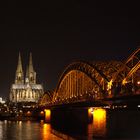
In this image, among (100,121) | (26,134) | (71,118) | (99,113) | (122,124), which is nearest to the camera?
(122,124)

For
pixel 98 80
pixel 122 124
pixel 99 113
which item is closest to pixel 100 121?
pixel 99 113

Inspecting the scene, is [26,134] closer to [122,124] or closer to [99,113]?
[99,113]

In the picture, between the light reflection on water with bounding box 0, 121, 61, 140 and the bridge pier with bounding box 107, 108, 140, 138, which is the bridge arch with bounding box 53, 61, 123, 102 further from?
the light reflection on water with bounding box 0, 121, 61, 140

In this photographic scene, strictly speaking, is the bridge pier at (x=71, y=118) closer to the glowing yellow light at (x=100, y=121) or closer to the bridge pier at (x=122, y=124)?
the glowing yellow light at (x=100, y=121)

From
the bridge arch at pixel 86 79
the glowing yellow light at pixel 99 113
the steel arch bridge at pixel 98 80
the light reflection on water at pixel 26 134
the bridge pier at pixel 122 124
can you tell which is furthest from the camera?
the bridge arch at pixel 86 79

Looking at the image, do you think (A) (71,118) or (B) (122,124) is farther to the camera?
(A) (71,118)

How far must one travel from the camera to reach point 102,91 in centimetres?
5831

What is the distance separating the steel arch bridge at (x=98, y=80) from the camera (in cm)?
4788

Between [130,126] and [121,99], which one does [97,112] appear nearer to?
[130,126]

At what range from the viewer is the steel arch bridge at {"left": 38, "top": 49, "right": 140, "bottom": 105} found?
47875 mm

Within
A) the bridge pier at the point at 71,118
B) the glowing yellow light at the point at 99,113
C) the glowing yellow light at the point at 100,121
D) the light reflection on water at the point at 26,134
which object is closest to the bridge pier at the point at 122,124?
the glowing yellow light at the point at 100,121

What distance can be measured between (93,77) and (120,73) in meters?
12.7

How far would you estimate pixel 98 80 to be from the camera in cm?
7012

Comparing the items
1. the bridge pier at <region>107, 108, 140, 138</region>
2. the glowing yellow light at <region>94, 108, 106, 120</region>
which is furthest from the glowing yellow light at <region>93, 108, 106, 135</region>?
the bridge pier at <region>107, 108, 140, 138</region>
